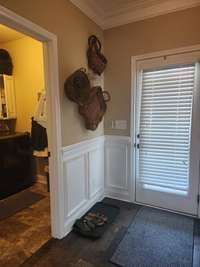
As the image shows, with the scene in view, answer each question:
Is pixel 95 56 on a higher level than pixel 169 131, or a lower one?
higher

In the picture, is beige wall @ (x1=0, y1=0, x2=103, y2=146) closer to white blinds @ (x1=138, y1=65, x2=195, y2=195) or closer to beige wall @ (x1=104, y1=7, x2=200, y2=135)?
beige wall @ (x1=104, y1=7, x2=200, y2=135)

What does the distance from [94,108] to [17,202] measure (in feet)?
6.29

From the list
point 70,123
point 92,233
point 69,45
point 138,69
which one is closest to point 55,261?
point 92,233

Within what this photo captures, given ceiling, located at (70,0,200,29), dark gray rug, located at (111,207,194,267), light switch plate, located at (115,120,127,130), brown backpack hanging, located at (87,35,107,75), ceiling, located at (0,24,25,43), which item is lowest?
dark gray rug, located at (111,207,194,267)

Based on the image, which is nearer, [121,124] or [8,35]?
[121,124]

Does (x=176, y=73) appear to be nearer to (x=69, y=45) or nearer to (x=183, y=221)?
(x=69, y=45)

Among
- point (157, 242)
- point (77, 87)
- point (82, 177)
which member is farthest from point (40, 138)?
point (157, 242)

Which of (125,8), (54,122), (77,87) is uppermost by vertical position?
(125,8)

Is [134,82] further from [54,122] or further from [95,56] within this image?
[54,122]

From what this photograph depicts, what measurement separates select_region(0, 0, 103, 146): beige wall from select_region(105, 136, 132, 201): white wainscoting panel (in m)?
0.53

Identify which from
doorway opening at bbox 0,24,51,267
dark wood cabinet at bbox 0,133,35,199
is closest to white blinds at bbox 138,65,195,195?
doorway opening at bbox 0,24,51,267

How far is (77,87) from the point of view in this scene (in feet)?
6.54

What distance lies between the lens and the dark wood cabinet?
9.63 feet

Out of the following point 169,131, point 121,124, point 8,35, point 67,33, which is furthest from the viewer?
point 8,35
